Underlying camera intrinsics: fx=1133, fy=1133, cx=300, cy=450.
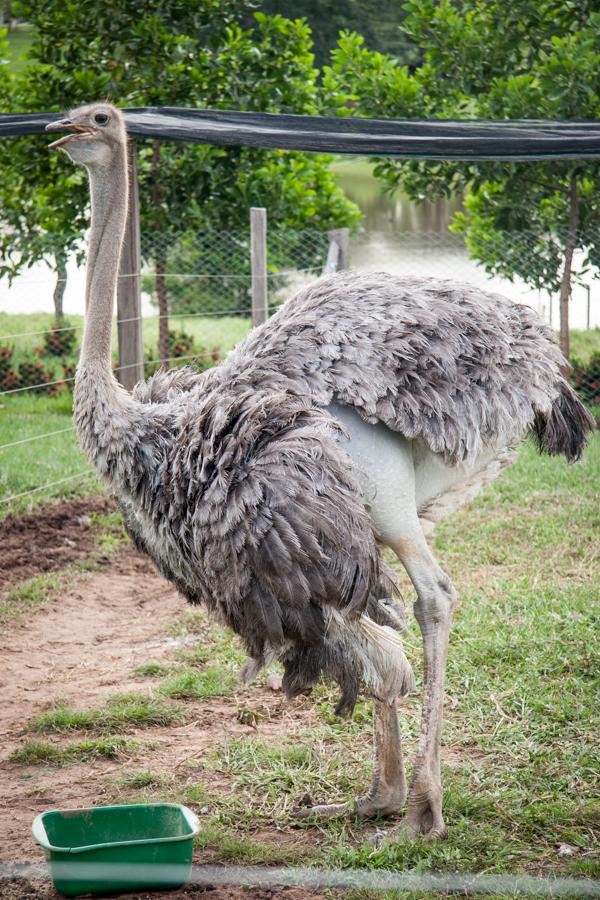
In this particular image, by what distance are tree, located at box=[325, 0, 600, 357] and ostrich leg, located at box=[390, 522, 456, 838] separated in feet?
17.5

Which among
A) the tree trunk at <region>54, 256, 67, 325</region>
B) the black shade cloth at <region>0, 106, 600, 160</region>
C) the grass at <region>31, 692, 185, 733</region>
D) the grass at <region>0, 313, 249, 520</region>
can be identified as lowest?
the grass at <region>31, 692, 185, 733</region>

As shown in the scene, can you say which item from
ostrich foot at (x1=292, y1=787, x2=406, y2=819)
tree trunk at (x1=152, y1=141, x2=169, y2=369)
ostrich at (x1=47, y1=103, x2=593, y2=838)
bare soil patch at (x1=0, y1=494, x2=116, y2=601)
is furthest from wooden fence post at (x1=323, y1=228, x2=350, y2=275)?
ostrich foot at (x1=292, y1=787, x2=406, y2=819)

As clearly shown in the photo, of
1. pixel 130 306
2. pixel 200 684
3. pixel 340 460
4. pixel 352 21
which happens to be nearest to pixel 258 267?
pixel 130 306

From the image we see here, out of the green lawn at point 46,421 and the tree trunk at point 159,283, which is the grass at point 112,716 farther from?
the tree trunk at point 159,283

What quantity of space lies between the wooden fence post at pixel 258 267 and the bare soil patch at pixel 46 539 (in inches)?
58.8

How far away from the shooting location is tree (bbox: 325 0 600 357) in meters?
8.40

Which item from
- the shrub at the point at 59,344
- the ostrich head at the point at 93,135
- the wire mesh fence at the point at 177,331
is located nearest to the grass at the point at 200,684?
the ostrich head at the point at 93,135

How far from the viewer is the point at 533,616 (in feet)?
15.2

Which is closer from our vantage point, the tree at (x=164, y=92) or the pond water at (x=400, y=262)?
the tree at (x=164, y=92)

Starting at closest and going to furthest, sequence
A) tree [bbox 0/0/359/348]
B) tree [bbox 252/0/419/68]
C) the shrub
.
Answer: tree [bbox 0/0/359/348] → the shrub → tree [bbox 252/0/419/68]

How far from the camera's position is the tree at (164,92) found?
759cm

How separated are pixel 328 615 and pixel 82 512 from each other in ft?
11.7

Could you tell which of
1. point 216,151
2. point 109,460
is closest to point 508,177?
point 216,151

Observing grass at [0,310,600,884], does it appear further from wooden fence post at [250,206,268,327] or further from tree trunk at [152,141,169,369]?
tree trunk at [152,141,169,369]
